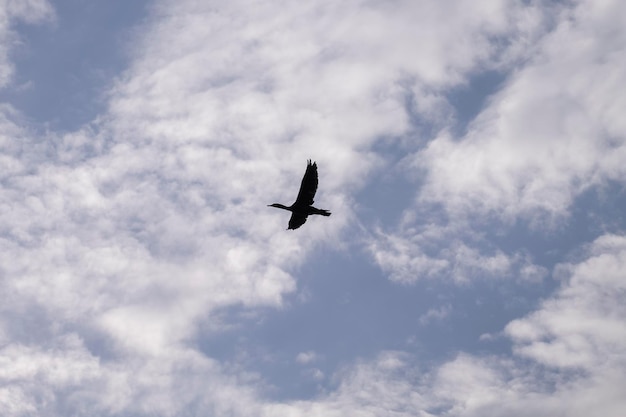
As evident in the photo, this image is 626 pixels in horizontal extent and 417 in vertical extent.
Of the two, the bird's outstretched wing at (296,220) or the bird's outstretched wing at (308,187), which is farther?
the bird's outstretched wing at (296,220)

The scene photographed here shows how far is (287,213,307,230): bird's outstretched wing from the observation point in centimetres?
5483

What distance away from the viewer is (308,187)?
172 ft

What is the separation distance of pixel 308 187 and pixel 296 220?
3630 mm

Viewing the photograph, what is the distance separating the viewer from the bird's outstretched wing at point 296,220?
54.8m

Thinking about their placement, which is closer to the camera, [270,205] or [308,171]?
[308,171]

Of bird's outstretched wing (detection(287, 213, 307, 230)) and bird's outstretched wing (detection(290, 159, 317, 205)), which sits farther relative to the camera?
bird's outstretched wing (detection(287, 213, 307, 230))

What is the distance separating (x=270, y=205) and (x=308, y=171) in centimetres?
543

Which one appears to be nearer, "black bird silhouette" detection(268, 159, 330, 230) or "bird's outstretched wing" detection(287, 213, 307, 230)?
"black bird silhouette" detection(268, 159, 330, 230)

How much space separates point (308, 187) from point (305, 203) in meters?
1.56

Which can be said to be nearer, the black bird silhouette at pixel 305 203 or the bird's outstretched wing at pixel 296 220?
the black bird silhouette at pixel 305 203

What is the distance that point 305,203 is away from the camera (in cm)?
5353

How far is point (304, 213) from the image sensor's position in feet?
178

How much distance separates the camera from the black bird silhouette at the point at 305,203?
170ft

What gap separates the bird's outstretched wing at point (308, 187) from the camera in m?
51.6
